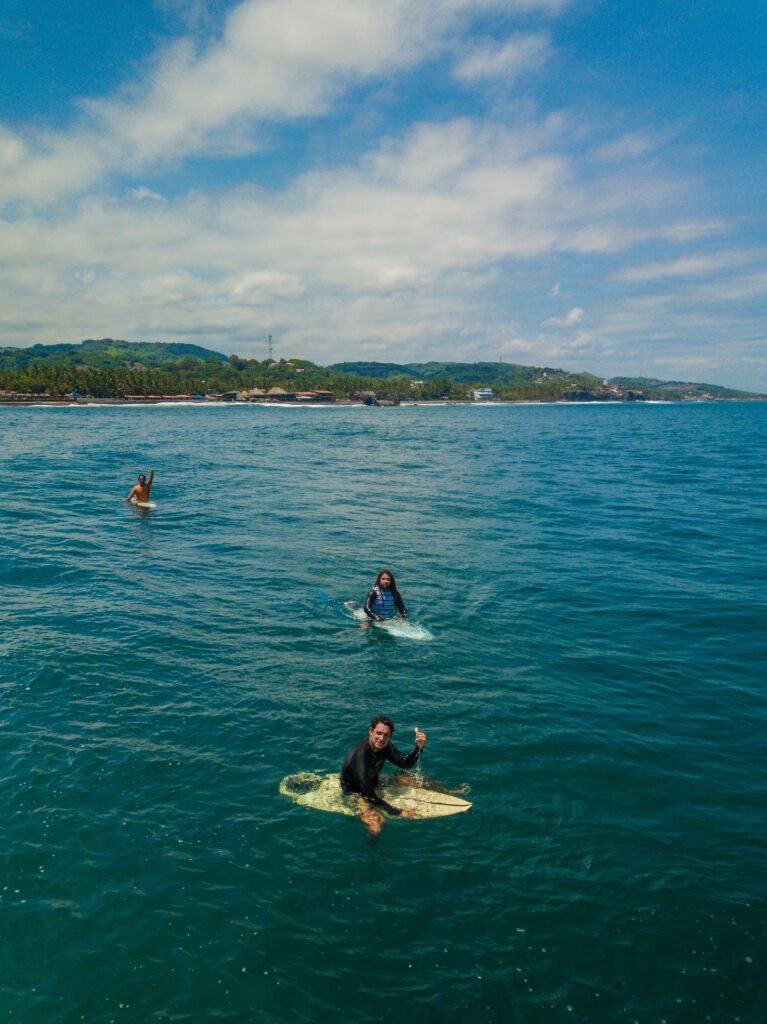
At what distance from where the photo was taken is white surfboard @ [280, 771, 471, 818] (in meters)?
10.6

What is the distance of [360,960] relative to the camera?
25.7 ft

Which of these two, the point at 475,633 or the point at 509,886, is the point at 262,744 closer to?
the point at 509,886

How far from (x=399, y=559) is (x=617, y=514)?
1885cm

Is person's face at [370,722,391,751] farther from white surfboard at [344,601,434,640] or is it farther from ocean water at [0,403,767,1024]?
white surfboard at [344,601,434,640]

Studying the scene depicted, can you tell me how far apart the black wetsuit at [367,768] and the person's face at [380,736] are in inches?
4.7

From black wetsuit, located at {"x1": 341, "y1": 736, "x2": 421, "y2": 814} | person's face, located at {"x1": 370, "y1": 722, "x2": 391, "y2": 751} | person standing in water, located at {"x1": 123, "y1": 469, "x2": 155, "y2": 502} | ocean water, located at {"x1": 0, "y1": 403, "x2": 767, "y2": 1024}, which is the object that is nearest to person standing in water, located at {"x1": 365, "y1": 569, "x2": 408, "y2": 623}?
→ ocean water, located at {"x1": 0, "y1": 403, "x2": 767, "y2": 1024}

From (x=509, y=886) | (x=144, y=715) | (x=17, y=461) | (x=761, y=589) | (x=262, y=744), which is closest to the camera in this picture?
(x=509, y=886)

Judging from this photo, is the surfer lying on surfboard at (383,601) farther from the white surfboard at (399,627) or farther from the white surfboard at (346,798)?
the white surfboard at (346,798)

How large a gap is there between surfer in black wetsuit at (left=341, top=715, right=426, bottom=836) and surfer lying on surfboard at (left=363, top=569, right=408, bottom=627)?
26.8 feet

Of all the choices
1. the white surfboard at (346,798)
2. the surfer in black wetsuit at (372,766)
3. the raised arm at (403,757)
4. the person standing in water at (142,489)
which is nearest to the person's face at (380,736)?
the surfer in black wetsuit at (372,766)

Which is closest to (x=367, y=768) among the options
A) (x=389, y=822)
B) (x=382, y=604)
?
(x=389, y=822)

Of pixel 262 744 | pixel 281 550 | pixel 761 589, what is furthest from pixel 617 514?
pixel 262 744

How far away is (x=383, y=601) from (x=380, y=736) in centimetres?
857

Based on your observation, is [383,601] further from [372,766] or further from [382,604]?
[372,766]
